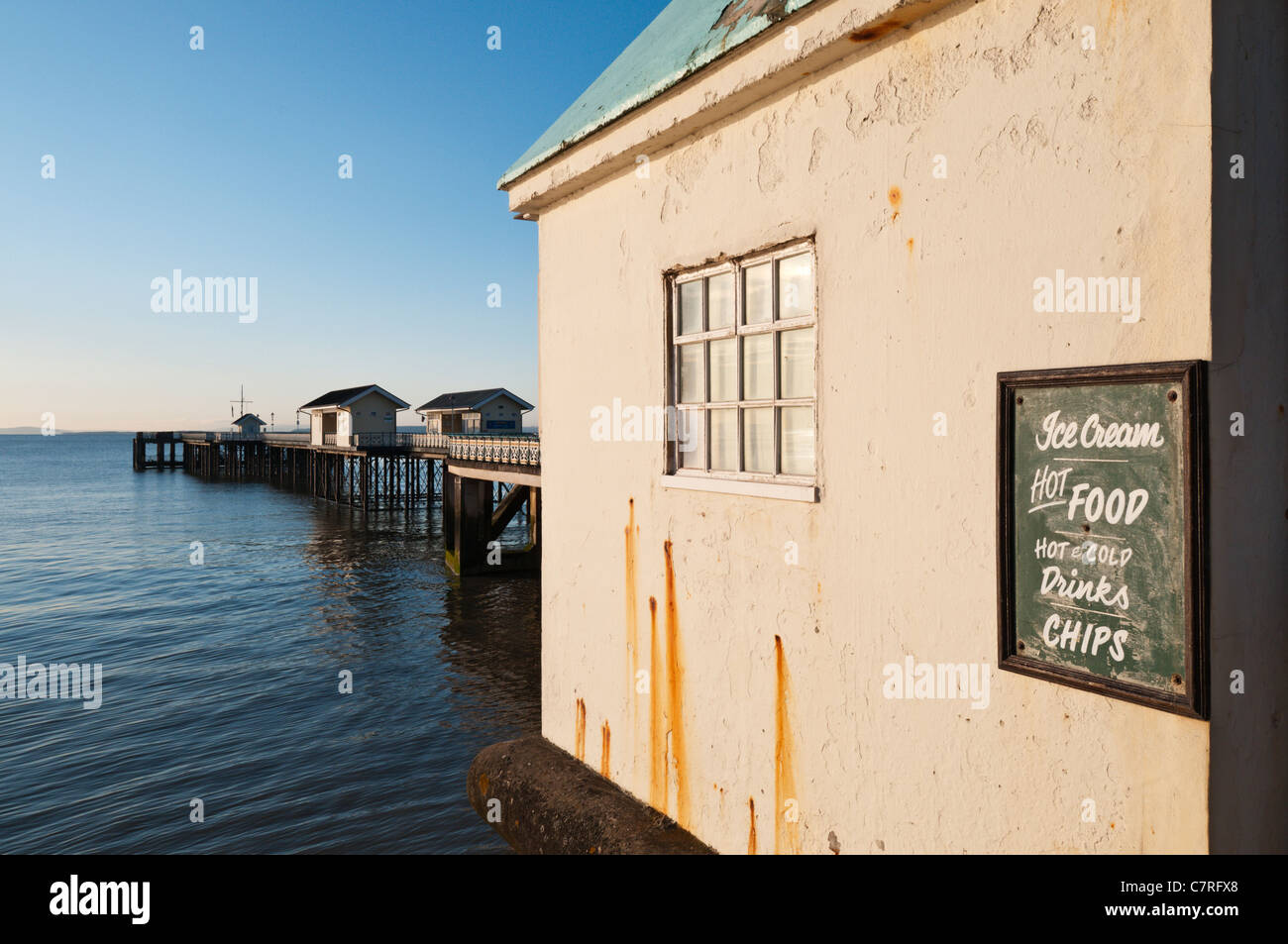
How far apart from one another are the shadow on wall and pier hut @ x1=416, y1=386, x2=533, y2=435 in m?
47.9

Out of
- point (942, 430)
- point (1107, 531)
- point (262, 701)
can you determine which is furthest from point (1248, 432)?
point (262, 701)

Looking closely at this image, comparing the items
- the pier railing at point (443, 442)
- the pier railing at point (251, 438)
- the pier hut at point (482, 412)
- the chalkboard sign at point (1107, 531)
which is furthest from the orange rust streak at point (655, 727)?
the pier railing at point (251, 438)

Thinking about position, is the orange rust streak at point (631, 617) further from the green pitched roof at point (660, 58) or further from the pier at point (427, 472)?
the pier at point (427, 472)

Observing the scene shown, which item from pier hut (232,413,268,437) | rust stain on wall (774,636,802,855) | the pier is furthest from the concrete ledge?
pier hut (232,413,268,437)

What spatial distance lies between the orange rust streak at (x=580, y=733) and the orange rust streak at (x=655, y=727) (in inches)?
26.3

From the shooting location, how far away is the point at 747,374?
11.8ft

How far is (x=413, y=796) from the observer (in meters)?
10.1

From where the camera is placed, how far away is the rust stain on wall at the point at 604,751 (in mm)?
4516

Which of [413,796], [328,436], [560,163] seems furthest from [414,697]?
[328,436]

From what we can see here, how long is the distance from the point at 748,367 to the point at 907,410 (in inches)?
37.4

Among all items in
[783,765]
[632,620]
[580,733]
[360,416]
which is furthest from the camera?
[360,416]

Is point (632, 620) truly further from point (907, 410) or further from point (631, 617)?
point (907, 410)

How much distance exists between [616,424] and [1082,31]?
274 centimetres
